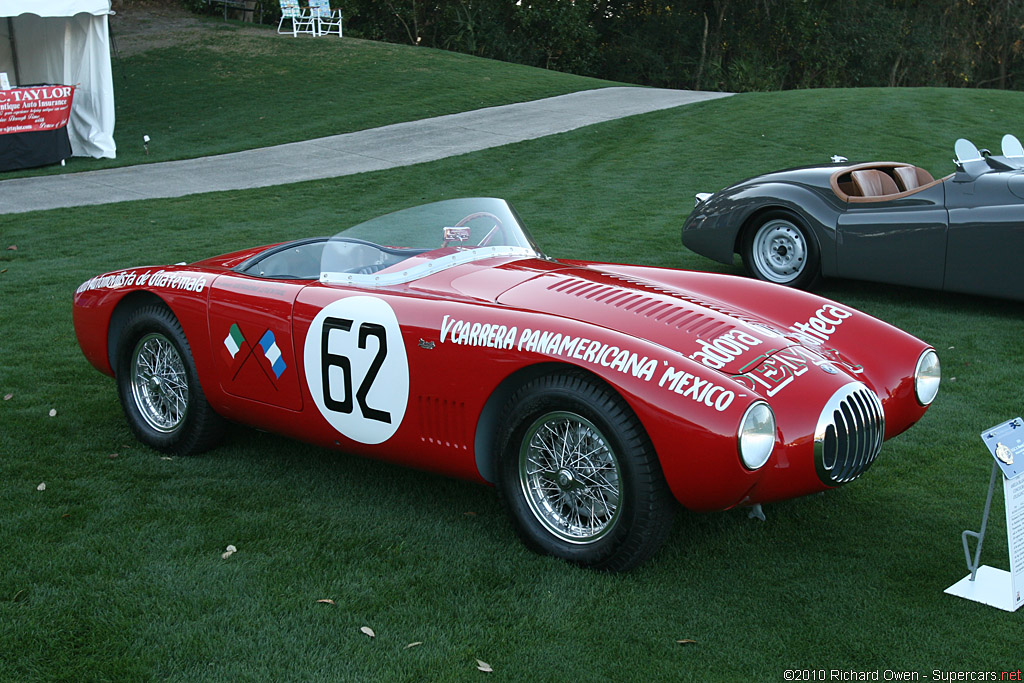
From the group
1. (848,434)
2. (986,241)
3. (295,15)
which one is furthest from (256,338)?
(295,15)

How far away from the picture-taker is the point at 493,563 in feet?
10.8

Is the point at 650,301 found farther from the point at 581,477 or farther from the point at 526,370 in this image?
the point at 581,477

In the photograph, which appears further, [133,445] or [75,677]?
[133,445]

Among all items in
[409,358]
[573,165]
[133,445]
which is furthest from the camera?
[573,165]

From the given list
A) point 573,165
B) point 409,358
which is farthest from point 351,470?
point 573,165

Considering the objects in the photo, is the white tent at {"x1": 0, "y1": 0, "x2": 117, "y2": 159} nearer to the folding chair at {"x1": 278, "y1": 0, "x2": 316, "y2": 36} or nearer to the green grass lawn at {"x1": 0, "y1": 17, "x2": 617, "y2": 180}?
the green grass lawn at {"x1": 0, "y1": 17, "x2": 617, "y2": 180}

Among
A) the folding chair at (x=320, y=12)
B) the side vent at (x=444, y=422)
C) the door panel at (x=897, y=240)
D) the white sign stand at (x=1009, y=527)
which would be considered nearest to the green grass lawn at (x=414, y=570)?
the white sign stand at (x=1009, y=527)

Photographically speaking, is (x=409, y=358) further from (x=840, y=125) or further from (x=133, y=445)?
(x=840, y=125)

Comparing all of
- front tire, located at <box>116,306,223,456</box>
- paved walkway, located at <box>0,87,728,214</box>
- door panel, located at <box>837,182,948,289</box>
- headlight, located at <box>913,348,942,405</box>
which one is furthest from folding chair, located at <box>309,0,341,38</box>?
headlight, located at <box>913,348,942,405</box>

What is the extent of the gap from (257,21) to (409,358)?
96.8 ft

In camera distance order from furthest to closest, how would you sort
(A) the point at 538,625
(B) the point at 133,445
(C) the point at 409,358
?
(B) the point at 133,445, (C) the point at 409,358, (A) the point at 538,625

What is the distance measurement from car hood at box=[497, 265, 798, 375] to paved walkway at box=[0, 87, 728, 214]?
31.0 ft

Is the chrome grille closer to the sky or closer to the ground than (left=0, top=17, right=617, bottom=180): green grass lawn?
closer to the ground

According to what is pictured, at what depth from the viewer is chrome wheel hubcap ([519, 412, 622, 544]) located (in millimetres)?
3139
